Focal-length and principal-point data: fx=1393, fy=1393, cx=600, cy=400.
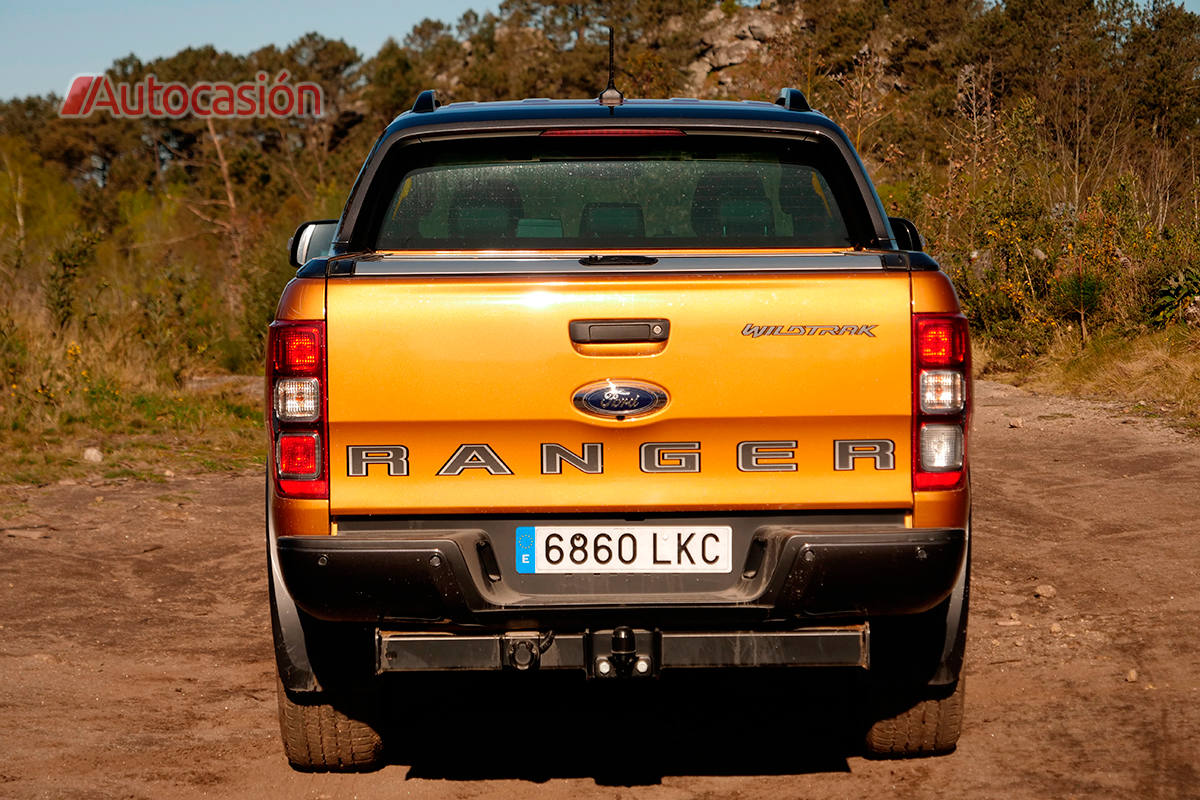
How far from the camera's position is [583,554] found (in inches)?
133

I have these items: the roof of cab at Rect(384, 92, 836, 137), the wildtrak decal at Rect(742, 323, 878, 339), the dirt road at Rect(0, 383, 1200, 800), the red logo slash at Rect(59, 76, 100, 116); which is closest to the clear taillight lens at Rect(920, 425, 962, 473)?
the wildtrak decal at Rect(742, 323, 878, 339)

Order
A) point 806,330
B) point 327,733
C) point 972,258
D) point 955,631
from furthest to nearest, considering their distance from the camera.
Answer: point 972,258, point 327,733, point 955,631, point 806,330

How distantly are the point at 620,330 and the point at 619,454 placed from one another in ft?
0.98

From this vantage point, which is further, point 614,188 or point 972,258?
point 972,258

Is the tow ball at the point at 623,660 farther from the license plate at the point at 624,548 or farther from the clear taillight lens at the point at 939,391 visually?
the clear taillight lens at the point at 939,391

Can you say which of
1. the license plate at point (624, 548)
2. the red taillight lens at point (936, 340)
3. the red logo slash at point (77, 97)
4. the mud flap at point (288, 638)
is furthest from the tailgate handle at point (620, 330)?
the red logo slash at point (77, 97)

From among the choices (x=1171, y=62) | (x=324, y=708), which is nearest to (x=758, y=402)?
(x=324, y=708)

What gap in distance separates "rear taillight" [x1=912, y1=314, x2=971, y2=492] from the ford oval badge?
0.61 metres

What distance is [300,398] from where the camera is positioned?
10.8 ft

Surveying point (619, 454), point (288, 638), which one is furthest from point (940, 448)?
point (288, 638)

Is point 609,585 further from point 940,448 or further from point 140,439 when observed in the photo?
point 140,439

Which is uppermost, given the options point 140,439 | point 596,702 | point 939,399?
point 939,399

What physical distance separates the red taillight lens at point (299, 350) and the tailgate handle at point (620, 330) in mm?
604

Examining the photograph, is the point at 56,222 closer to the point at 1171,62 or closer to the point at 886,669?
the point at 1171,62
